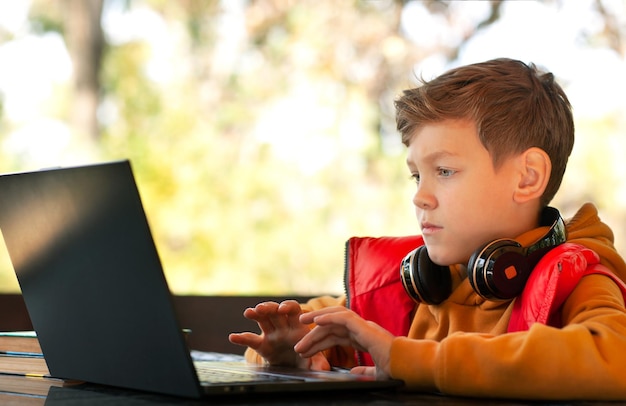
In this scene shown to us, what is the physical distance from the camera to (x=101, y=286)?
825mm

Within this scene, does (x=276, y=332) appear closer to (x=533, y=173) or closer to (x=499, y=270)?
(x=499, y=270)

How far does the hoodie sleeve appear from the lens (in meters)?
0.87

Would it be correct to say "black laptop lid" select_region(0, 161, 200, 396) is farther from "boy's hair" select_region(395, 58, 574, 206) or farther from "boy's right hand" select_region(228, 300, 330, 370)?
"boy's hair" select_region(395, 58, 574, 206)

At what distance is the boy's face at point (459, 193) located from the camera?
120cm

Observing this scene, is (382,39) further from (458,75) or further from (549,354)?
(549,354)

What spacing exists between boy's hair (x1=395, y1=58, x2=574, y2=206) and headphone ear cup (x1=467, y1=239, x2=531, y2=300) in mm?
202

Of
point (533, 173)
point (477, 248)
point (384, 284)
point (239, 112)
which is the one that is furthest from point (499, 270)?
point (239, 112)

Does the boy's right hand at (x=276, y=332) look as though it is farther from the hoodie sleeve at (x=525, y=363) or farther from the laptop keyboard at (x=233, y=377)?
the hoodie sleeve at (x=525, y=363)

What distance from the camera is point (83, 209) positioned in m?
0.79

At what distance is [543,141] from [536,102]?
0.21 feet

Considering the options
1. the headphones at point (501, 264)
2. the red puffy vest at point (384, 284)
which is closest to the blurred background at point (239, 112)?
the red puffy vest at point (384, 284)

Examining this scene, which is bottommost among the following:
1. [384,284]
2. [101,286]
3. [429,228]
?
[384,284]

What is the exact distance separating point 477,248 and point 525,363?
356 mm

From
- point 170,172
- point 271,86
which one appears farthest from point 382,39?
point 170,172
